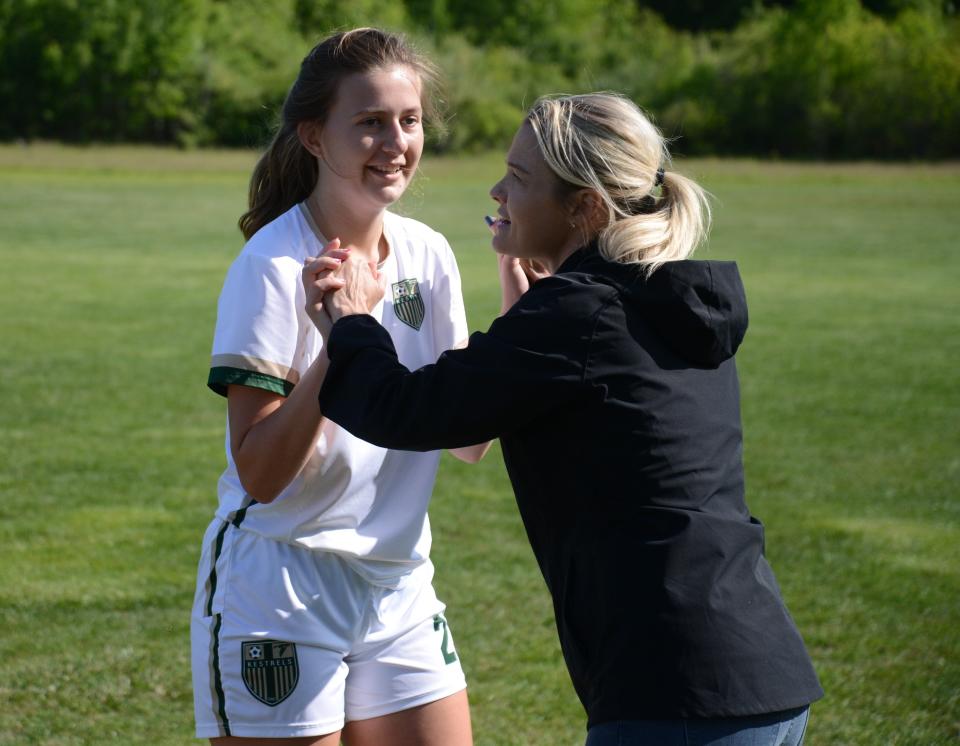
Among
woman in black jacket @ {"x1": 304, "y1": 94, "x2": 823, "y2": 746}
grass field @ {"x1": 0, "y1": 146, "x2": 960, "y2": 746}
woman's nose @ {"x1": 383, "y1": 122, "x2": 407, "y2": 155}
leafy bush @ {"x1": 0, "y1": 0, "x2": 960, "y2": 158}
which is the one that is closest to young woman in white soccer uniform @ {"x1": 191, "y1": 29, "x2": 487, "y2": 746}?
woman's nose @ {"x1": 383, "y1": 122, "x2": 407, "y2": 155}

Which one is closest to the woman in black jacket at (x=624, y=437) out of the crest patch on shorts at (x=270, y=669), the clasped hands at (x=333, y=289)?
the clasped hands at (x=333, y=289)

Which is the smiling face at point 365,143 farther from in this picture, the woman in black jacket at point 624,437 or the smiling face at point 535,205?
the woman in black jacket at point 624,437

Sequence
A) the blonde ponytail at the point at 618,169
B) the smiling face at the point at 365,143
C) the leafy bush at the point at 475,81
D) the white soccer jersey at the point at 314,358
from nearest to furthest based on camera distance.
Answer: the blonde ponytail at the point at 618,169
the white soccer jersey at the point at 314,358
the smiling face at the point at 365,143
the leafy bush at the point at 475,81

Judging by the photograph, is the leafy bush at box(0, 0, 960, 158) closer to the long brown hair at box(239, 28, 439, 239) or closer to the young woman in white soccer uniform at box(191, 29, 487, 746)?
the long brown hair at box(239, 28, 439, 239)

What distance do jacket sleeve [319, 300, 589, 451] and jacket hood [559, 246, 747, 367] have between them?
0.15 m

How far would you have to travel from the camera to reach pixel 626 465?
2.23m

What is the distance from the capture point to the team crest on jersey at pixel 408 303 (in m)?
2.94

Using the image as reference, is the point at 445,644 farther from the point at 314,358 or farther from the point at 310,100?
the point at 310,100

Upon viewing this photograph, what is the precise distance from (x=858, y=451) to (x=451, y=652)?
704 cm

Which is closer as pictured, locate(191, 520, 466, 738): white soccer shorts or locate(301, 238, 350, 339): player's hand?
locate(301, 238, 350, 339): player's hand

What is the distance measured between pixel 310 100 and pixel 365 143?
0.17 metres

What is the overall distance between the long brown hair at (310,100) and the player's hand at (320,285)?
0.54 meters

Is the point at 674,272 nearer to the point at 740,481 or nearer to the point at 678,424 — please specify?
the point at 678,424

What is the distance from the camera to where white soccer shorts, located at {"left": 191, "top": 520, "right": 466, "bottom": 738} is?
Answer: 2.71m
